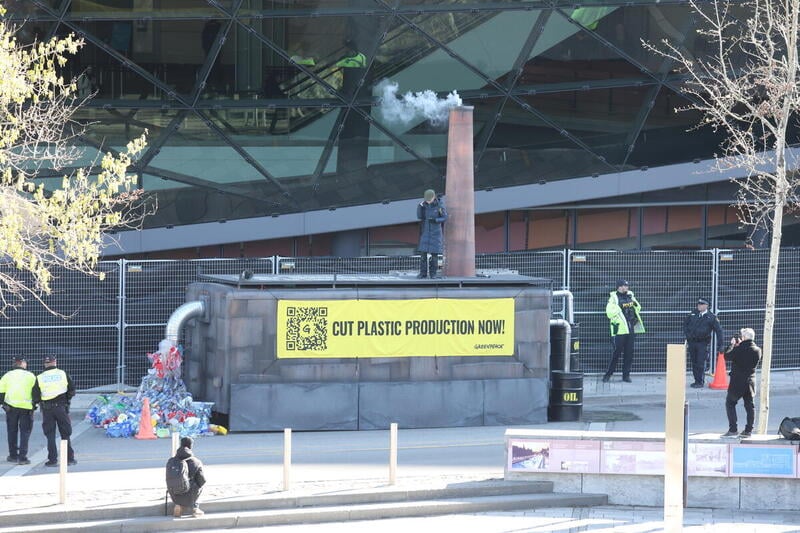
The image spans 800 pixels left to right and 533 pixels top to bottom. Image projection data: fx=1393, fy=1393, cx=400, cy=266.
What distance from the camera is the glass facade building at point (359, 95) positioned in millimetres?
30516

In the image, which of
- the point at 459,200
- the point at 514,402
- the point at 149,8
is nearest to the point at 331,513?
the point at 514,402

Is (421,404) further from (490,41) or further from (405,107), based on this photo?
(490,41)

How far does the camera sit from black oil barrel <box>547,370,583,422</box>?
22.6 m

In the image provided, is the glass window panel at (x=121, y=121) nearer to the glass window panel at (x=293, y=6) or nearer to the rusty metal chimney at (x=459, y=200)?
the glass window panel at (x=293, y=6)

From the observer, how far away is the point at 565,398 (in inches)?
891

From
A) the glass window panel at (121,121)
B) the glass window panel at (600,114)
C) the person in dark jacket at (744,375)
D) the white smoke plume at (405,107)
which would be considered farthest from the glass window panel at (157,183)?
the person in dark jacket at (744,375)

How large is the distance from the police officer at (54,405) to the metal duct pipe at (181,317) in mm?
2678

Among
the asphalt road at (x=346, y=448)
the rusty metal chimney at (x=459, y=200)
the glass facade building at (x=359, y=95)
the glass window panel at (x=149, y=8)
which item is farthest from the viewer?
the glass facade building at (x=359, y=95)

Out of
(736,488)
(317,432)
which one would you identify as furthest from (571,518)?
(317,432)

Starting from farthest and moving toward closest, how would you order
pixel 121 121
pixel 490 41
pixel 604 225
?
pixel 604 225 < pixel 490 41 < pixel 121 121

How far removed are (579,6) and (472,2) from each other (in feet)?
7.93

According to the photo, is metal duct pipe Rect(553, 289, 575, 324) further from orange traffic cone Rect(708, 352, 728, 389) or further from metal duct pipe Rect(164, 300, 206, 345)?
metal duct pipe Rect(164, 300, 206, 345)

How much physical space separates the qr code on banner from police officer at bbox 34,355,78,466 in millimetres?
3752

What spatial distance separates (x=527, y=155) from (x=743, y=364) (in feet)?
43.5
